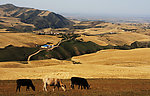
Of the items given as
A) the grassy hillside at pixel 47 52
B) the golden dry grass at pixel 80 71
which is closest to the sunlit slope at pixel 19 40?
the grassy hillside at pixel 47 52

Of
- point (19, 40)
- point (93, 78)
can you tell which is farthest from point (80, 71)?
point (19, 40)

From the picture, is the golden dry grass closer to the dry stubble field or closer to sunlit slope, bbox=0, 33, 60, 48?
the dry stubble field

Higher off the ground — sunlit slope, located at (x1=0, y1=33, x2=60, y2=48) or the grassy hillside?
sunlit slope, located at (x1=0, y1=33, x2=60, y2=48)

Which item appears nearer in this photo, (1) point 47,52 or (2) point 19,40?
(1) point 47,52

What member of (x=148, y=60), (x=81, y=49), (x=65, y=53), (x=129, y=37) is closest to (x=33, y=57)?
(x=65, y=53)

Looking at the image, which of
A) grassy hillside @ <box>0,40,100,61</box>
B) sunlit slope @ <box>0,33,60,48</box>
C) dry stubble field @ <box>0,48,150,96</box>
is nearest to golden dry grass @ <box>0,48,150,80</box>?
dry stubble field @ <box>0,48,150,96</box>

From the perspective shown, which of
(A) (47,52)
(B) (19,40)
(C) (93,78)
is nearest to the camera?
(C) (93,78)

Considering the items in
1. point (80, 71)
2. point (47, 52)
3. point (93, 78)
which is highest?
point (93, 78)

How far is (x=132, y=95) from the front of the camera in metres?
19.9

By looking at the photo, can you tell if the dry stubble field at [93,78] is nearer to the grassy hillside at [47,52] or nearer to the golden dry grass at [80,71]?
the golden dry grass at [80,71]

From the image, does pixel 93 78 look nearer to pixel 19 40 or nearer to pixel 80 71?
pixel 80 71

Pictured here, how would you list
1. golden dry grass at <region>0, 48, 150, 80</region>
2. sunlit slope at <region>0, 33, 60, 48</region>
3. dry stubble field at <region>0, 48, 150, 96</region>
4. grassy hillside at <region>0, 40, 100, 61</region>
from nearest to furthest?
dry stubble field at <region>0, 48, 150, 96</region> < golden dry grass at <region>0, 48, 150, 80</region> < grassy hillside at <region>0, 40, 100, 61</region> < sunlit slope at <region>0, 33, 60, 48</region>

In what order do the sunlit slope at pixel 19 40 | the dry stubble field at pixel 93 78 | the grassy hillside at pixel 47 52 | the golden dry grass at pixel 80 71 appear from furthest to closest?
the sunlit slope at pixel 19 40, the grassy hillside at pixel 47 52, the golden dry grass at pixel 80 71, the dry stubble field at pixel 93 78

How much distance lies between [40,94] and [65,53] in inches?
3489
